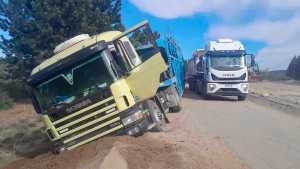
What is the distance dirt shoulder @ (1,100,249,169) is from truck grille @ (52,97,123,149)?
266 millimetres

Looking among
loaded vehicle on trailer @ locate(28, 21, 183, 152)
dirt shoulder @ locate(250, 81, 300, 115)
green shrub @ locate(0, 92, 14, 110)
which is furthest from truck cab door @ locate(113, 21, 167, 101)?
green shrub @ locate(0, 92, 14, 110)

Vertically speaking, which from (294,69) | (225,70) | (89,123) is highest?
(89,123)

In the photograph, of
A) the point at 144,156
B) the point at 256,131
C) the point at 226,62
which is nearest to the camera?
the point at 144,156

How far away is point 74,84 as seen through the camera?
29.0 ft

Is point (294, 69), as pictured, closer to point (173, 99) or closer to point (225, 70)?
point (225, 70)

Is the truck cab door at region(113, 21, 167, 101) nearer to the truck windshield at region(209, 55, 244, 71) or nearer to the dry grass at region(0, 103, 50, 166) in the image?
the dry grass at region(0, 103, 50, 166)

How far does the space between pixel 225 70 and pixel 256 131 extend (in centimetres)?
989

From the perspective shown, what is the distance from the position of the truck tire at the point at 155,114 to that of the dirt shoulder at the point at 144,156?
545 millimetres

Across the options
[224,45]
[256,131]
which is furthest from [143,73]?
[224,45]

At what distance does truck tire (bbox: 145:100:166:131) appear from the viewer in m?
9.76

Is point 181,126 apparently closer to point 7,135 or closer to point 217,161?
point 217,161

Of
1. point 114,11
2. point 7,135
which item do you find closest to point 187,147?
point 7,135

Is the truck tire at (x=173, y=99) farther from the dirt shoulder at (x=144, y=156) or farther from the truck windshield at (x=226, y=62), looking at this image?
the truck windshield at (x=226, y=62)

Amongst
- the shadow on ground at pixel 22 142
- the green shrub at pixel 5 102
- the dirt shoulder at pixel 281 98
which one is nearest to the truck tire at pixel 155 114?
the shadow on ground at pixel 22 142
